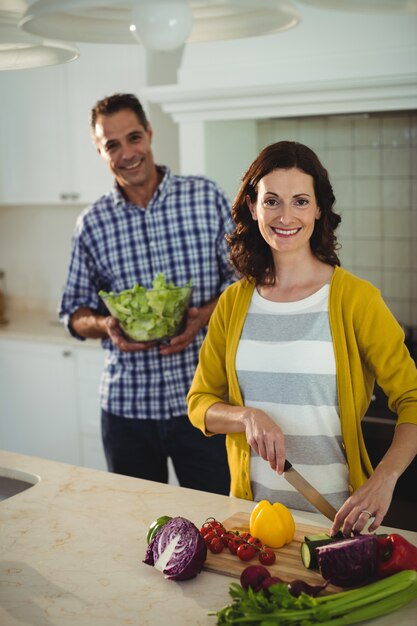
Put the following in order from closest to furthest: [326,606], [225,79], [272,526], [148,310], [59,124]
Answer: [326,606], [272,526], [148,310], [225,79], [59,124]

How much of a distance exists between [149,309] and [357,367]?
75cm

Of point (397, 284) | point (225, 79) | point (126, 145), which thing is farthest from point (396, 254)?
point (126, 145)

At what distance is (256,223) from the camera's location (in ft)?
6.57

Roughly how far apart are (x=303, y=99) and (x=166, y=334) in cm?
116

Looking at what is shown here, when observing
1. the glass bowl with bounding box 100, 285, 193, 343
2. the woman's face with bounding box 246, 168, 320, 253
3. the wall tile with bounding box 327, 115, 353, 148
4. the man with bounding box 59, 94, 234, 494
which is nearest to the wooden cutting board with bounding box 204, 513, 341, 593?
the woman's face with bounding box 246, 168, 320, 253

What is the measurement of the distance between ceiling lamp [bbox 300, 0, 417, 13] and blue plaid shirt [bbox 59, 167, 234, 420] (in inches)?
57.9

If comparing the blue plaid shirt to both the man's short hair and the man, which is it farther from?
the man's short hair

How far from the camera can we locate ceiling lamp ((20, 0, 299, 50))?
1.15 meters

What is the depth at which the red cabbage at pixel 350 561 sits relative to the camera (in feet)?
4.46

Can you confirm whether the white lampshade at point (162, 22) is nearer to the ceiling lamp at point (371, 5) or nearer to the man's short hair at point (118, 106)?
the ceiling lamp at point (371, 5)

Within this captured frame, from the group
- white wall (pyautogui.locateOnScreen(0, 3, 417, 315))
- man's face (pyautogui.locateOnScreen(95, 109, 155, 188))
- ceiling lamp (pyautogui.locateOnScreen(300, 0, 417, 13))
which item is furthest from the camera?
white wall (pyautogui.locateOnScreen(0, 3, 417, 315))

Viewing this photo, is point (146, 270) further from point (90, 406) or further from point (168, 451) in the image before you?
point (90, 406)

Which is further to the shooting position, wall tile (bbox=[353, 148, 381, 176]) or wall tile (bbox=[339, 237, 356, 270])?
wall tile (bbox=[339, 237, 356, 270])

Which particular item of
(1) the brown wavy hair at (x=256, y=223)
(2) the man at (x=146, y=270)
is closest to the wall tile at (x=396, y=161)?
(2) the man at (x=146, y=270)
